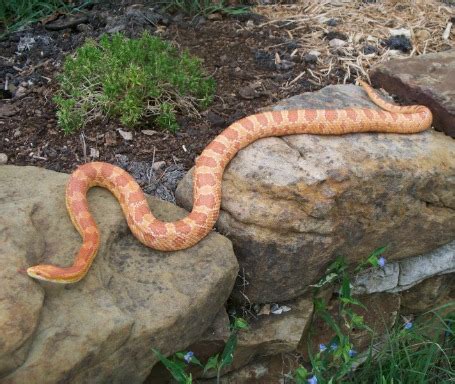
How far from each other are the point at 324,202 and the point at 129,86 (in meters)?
2.32

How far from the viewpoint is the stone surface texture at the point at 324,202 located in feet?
16.8

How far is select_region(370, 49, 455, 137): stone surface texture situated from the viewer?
6129 millimetres

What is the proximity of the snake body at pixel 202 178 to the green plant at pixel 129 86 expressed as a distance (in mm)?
916

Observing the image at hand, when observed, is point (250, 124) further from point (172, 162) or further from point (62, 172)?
point (62, 172)

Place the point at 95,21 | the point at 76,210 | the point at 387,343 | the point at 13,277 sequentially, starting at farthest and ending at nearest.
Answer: the point at 95,21, the point at 387,343, the point at 76,210, the point at 13,277

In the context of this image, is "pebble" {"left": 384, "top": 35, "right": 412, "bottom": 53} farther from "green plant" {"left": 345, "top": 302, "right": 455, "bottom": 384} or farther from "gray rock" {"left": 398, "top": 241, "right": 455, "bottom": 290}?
"green plant" {"left": 345, "top": 302, "right": 455, "bottom": 384}

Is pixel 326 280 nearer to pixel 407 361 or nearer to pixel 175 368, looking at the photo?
pixel 407 361

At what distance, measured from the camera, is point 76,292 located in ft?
14.3

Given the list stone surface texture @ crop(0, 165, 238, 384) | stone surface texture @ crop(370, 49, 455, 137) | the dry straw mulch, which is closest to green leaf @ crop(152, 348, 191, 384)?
stone surface texture @ crop(0, 165, 238, 384)

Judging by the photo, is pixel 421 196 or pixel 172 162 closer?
pixel 421 196

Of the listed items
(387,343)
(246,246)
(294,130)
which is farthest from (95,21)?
(387,343)

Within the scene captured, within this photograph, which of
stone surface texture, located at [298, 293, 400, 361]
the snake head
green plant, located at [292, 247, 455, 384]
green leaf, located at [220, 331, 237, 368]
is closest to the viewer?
the snake head

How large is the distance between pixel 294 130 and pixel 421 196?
1280 mm

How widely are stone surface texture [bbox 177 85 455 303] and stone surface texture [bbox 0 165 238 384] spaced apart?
375mm
